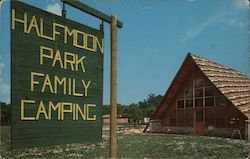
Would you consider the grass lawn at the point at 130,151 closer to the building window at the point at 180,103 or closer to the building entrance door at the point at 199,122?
the building entrance door at the point at 199,122

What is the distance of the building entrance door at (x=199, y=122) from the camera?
86.0 feet

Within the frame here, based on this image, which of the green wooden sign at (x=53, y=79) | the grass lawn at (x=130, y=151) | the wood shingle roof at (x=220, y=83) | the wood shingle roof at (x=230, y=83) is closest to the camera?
the green wooden sign at (x=53, y=79)

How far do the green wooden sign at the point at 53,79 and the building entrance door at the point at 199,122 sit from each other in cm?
2269

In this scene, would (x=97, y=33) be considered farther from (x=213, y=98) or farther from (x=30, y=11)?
(x=213, y=98)

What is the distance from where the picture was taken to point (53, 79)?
385 cm

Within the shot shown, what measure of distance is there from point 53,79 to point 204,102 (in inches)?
921

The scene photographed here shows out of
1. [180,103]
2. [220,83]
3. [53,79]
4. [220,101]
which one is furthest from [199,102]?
[53,79]

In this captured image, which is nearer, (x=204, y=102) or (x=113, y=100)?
(x=113, y=100)

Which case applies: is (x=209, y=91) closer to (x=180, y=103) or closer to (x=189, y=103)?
(x=189, y=103)

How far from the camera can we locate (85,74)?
14.0 ft

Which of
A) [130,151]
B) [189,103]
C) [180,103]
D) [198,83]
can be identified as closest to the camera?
[130,151]

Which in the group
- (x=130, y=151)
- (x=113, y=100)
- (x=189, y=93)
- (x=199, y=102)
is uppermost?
(x=189, y=93)

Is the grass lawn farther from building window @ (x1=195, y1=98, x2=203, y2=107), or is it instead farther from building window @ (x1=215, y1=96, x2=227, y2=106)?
building window @ (x1=195, y1=98, x2=203, y2=107)

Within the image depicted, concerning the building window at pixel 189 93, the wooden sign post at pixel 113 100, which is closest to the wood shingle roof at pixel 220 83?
the building window at pixel 189 93
